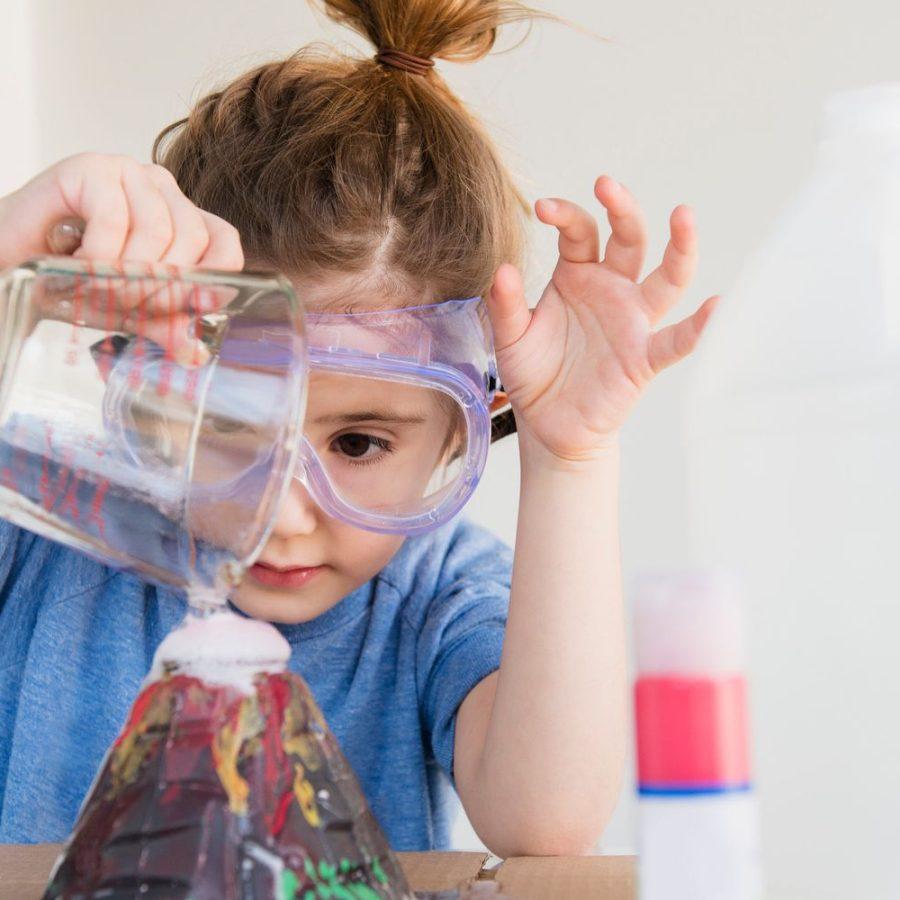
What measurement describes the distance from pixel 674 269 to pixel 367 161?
14.4 inches

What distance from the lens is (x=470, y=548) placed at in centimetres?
154

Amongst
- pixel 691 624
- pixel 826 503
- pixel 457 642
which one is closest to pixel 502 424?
pixel 457 642

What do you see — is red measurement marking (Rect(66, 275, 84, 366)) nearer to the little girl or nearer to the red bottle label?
the little girl

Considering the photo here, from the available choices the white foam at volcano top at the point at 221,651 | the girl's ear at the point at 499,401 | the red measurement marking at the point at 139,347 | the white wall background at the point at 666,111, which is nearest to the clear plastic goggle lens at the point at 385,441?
the girl's ear at the point at 499,401

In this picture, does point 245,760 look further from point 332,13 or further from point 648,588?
point 332,13

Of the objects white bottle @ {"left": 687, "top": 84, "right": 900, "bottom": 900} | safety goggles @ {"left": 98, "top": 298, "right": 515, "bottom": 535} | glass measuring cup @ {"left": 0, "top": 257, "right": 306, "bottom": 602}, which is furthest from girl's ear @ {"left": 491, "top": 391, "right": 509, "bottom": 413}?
white bottle @ {"left": 687, "top": 84, "right": 900, "bottom": 900}

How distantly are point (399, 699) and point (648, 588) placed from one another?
3.16 ft

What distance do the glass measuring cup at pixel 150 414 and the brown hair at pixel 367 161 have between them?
519 millimetres

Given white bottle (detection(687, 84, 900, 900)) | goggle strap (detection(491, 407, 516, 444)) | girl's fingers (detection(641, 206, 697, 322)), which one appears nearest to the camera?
white bottle (detection(687, 84, 900, 900))

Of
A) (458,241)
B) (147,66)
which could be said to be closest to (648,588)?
(458,241)

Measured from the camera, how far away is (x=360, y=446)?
1.19 meters

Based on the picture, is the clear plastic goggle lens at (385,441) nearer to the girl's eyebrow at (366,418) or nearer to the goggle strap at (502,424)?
the girl's eyebrow at (366,418)

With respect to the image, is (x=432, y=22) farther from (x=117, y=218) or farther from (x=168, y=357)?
(x=168, y=357)

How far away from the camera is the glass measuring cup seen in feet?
2.25
